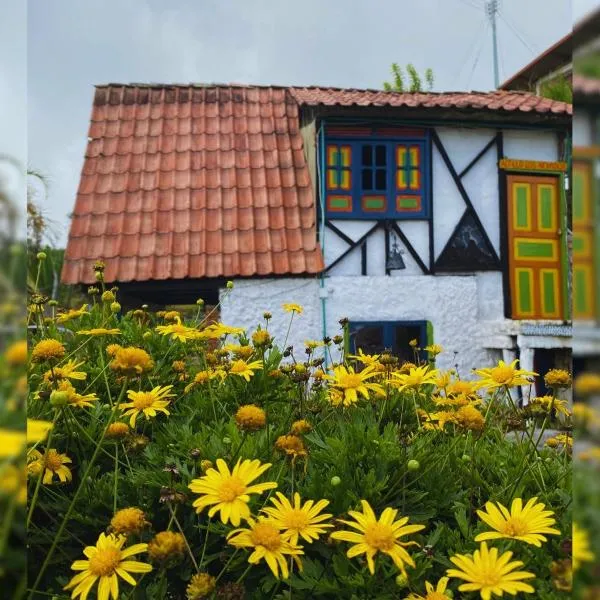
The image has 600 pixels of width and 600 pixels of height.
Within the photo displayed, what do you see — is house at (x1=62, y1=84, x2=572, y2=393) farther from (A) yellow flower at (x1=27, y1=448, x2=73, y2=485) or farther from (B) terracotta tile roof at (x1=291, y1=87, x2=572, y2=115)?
(A) yellow flower at (x1=27, y1=448, x2=73, y2=485)

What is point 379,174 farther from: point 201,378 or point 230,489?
point 230,489

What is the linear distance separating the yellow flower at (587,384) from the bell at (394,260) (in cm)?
74

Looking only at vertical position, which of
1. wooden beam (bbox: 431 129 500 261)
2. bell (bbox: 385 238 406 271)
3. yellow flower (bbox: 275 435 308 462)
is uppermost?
wooden beam (bbox: 431 129 500 261)

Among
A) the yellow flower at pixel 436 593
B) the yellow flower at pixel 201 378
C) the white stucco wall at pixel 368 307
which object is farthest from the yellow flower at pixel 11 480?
the white stucco wall at pixel 368 307

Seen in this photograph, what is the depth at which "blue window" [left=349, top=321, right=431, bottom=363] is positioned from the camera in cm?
82

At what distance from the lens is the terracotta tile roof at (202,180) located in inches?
35.1

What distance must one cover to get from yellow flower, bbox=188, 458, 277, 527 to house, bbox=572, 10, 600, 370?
16cm

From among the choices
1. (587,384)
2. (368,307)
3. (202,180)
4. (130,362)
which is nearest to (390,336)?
(368,307)

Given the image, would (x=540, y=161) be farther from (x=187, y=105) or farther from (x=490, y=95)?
(x=187, y=105)

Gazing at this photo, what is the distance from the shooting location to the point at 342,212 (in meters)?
1.00

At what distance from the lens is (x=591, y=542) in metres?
0.16

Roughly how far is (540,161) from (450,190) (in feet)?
0.49

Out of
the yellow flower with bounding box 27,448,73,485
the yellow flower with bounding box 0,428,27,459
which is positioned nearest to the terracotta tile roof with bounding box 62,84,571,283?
the yellow flower with bounding box 27,448,73,485

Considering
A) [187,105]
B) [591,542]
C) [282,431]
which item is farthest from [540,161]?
[591,542]
